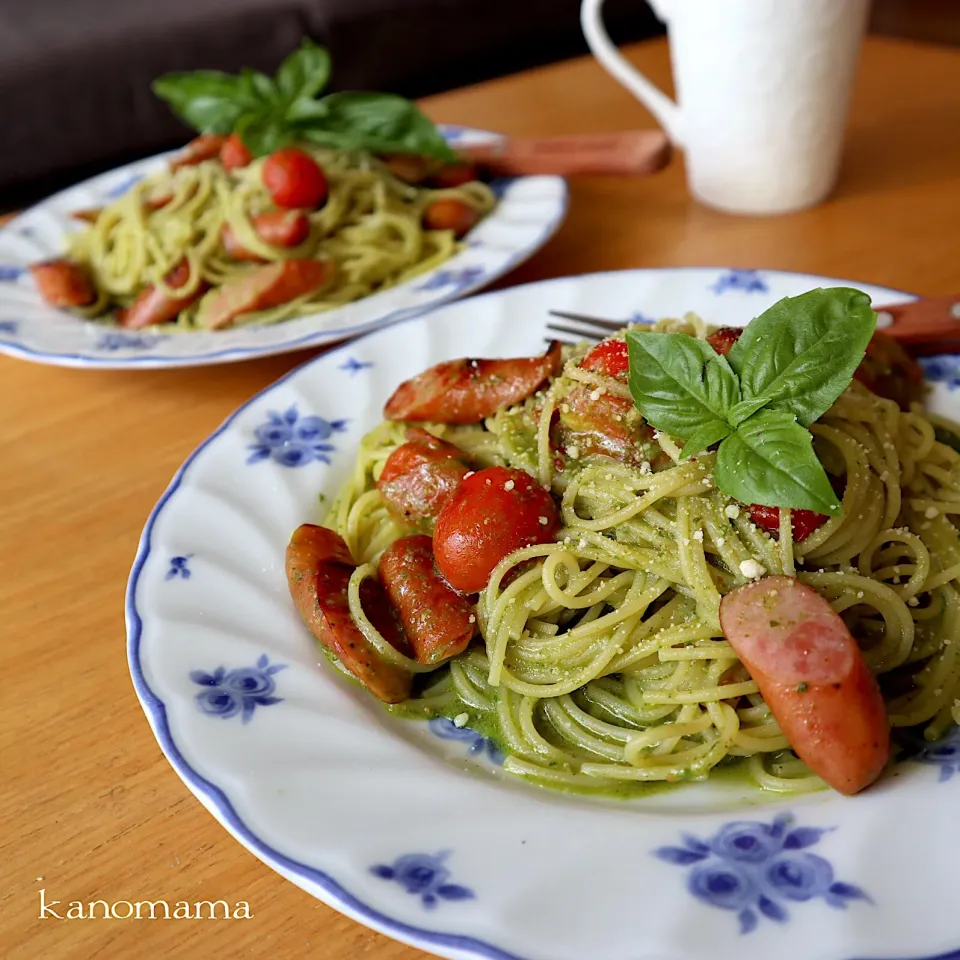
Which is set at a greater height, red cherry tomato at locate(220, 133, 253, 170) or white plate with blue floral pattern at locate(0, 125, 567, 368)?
red cherry tomato at locate(220, 133, 253, 170)

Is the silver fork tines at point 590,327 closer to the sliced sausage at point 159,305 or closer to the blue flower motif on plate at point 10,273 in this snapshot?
the sliced sausage at point 159,305

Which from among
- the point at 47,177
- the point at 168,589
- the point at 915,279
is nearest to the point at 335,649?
the point at 168,589

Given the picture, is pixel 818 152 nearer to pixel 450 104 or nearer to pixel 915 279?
pixel 915 279

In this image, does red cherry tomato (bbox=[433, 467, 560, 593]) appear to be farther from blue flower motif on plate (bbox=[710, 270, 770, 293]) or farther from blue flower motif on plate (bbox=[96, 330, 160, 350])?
blue flower motif on plate (bbox=[96, 330, 160, 350])

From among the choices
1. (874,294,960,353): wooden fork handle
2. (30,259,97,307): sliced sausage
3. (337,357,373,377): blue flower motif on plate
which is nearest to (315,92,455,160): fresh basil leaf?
(30,259,97,307): sliced sausage

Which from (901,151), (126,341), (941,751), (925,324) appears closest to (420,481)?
(941,751)

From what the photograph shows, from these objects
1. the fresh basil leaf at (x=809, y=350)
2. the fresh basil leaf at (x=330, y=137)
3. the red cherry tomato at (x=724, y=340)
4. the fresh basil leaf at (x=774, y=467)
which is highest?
the fresh basil leaf at (x=809, y=350)

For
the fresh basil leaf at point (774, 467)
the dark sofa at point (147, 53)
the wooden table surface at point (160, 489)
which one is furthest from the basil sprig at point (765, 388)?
the dark sofa at point (147, 53)
